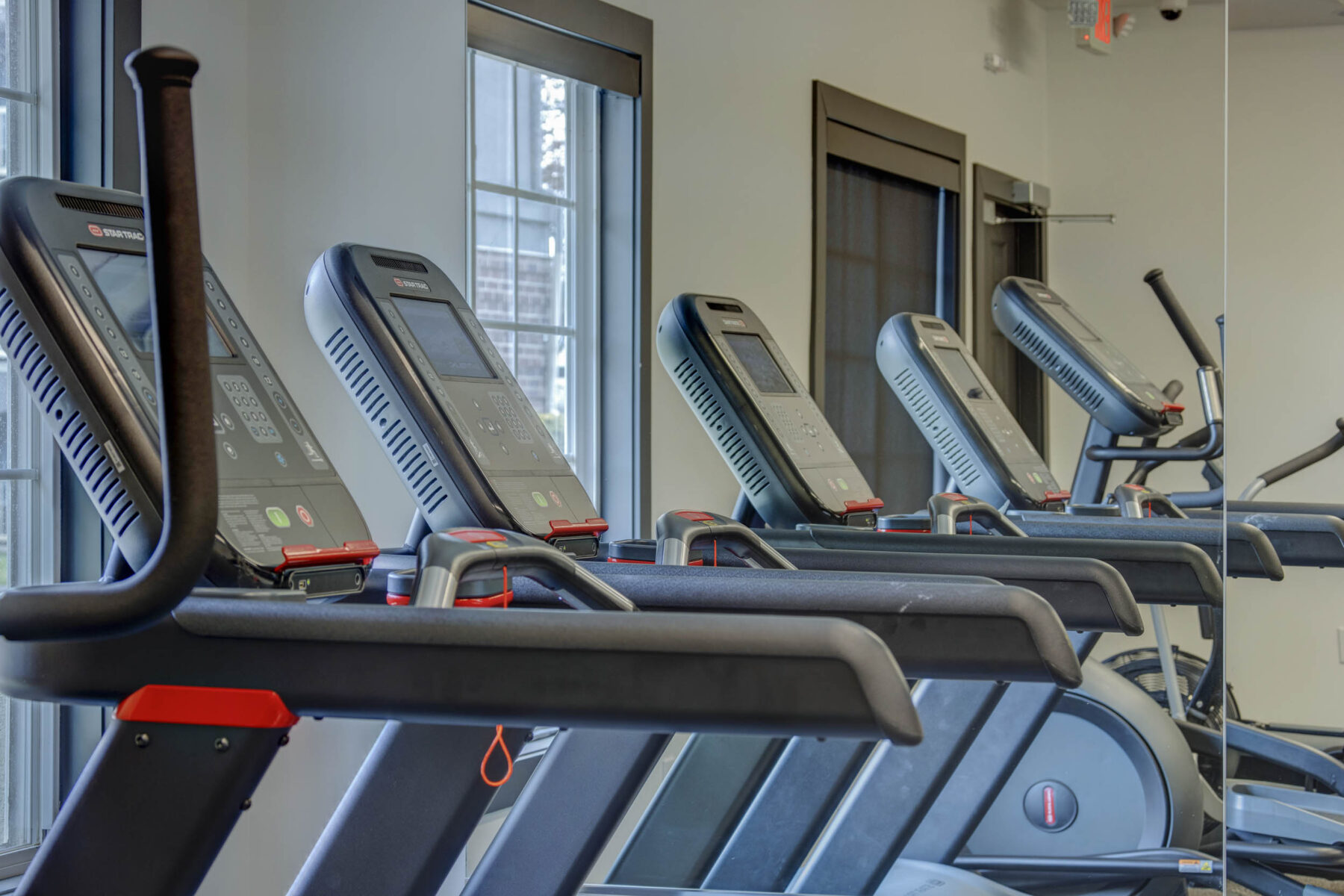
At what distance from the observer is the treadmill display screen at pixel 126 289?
Result: 115 centimetres

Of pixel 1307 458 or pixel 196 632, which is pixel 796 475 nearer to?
pixel 1307 458

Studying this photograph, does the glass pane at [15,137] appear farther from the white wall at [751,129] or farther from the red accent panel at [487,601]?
the red accent panel at [487,601]

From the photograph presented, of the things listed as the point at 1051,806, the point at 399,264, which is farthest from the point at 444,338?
the point at 1051,806

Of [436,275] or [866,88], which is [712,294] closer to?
[866,88]

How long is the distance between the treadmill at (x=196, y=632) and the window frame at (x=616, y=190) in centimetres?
117

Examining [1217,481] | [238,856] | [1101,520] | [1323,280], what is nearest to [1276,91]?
[1323,280]

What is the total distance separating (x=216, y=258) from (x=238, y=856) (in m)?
1.01

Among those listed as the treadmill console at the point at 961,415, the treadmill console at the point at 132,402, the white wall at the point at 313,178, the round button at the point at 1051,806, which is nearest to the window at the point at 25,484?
the white wall at the point at 313,178

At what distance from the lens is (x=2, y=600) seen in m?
0.82

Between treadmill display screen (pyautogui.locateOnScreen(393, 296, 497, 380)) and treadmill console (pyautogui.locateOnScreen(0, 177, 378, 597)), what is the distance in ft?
0.90

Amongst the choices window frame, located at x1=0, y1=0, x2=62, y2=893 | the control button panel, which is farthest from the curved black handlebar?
window frame, located at x1=0, y1=0, x2=62, y2=893

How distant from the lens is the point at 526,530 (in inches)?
60.1

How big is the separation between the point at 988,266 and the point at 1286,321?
1.07m

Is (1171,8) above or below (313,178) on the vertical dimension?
above
